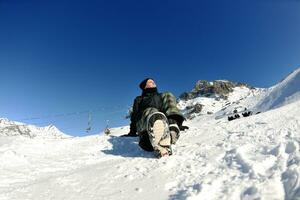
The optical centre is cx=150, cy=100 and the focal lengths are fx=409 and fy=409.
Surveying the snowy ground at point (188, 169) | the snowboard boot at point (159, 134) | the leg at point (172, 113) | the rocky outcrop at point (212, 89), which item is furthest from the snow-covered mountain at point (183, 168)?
the rocky outcrop at point (212, 89)

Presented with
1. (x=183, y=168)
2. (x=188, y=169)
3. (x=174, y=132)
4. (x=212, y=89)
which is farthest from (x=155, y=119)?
(x=212, y=89)

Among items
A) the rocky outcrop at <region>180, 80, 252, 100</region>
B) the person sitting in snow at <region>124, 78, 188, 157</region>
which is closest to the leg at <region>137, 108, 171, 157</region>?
the person sitting in snow at <region>124, 78, 188, 157</region>

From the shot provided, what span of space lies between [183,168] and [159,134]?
1.56m

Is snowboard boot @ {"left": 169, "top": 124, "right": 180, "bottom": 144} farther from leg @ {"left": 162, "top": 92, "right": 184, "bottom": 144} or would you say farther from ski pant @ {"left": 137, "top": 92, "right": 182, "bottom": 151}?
ski pant @ {"left": 137, "top": 92, "right": 182, "bottom": 151}

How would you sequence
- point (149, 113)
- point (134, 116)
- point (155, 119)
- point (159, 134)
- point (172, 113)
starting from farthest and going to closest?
point (134, 116) < point (172, 113) < point (149, 113) < point (155, 119) < point (159, 134)

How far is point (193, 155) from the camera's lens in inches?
281

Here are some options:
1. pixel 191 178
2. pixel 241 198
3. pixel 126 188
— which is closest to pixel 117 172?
pixel 126 188

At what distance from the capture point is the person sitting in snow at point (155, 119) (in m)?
7.84

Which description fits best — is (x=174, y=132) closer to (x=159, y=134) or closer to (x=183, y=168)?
(x=159, y=134)

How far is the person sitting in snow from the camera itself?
7840 millimetres

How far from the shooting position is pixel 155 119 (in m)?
8.11

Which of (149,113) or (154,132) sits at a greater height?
(149,113)

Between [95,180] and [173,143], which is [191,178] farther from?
[173,143]

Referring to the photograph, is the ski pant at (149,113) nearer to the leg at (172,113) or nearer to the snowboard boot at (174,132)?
the leg at (172,113)
